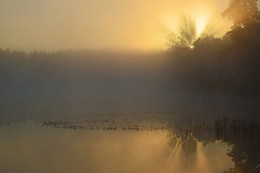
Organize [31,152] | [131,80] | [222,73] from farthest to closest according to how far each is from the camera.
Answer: [131,80] → [222,73] → [31,152]

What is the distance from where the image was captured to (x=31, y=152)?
71.7 feet

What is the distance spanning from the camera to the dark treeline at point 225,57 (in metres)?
46.0

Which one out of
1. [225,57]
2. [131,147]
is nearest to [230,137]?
[131,147]

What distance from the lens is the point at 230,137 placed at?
2531 cm

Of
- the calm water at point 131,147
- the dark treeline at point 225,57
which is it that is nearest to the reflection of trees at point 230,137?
the calm water at point 131,147

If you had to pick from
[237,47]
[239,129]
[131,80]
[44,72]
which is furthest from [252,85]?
[44,72]

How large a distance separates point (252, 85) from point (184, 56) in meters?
26.8

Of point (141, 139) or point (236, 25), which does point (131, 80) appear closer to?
point (236, 25)

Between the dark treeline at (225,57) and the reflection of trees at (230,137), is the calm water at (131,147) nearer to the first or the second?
the reflection of trees at (230,137)

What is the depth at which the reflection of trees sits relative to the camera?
753 inches

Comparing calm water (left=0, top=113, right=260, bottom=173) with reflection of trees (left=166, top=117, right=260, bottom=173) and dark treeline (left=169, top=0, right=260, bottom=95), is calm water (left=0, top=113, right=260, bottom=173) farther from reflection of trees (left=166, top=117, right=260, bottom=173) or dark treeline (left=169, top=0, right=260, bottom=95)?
dark treeline (left=169, top=0, right=260, bottom=95)

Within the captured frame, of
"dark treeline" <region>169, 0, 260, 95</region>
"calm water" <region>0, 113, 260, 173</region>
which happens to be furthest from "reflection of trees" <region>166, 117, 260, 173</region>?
"dark treeline" <region>169, 0, 260, 95</region>

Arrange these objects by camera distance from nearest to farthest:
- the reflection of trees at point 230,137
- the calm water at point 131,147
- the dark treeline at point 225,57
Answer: the calm water at point 131,147, the reflection of trees at point 230,137, the dark treeline at point 225,57

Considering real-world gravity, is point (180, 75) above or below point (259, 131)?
above
